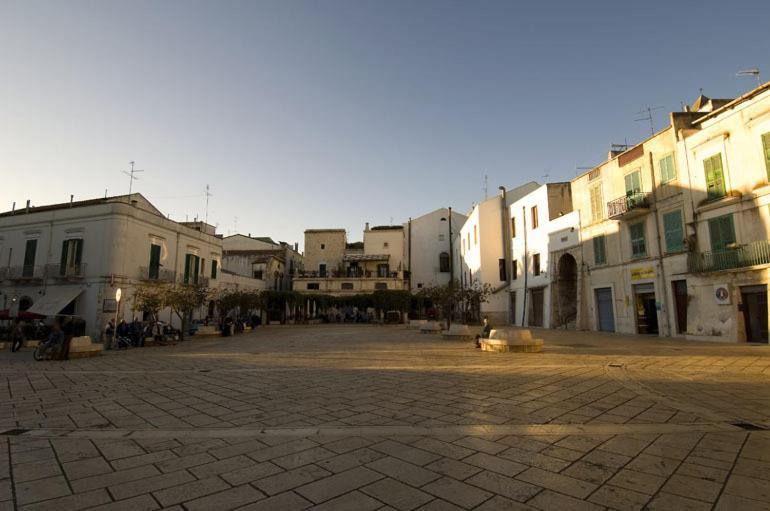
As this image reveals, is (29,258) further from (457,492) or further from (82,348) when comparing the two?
→ (457,492)

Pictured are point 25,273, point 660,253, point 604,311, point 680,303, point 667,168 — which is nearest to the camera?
point 680,303

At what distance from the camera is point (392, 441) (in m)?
4.23

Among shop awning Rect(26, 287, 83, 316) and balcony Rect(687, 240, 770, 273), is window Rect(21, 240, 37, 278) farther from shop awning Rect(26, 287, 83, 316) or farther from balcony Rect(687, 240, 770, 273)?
balcony Rect(687, 240, 770, 273)

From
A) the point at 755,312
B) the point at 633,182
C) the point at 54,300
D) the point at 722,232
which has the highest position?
the point at 633,182

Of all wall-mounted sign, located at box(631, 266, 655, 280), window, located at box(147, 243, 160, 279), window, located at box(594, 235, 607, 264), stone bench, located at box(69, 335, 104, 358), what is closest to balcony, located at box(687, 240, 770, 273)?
wall-mounted sign, located at box(631, 266, 655, 280)

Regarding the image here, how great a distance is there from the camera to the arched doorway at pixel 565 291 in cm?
2595

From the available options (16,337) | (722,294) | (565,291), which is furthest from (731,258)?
(16,337)

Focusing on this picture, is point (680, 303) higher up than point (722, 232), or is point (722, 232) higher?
point (722, 232)

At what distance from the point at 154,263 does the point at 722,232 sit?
28398mm

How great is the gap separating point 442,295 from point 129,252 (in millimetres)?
18131

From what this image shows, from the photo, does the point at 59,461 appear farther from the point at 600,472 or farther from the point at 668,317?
the point at 668,317

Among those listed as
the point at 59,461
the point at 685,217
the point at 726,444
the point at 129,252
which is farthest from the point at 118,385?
the point at 685,217

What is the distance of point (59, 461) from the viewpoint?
12.4ft

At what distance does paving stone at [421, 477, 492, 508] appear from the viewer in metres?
2.86
